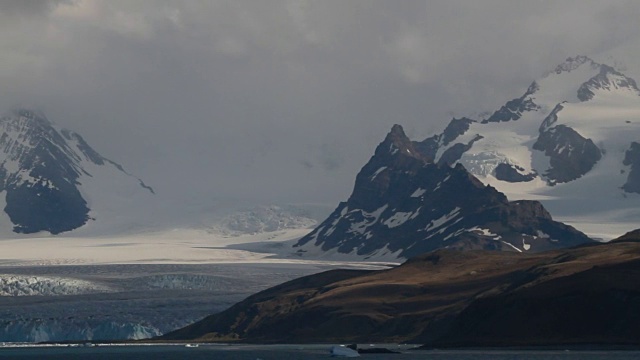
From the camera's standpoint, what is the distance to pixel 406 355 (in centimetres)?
19338

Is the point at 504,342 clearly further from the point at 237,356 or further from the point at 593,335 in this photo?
the point at 237,356

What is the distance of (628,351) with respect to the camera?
183750 mm

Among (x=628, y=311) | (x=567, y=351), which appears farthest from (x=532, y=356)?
(x=628, y=311)

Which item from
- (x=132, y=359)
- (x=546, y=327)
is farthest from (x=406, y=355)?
(x=132, y=359)

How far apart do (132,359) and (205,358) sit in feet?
28.3

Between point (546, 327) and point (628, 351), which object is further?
point (546, 327)

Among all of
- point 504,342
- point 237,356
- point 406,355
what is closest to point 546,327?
point 504,342

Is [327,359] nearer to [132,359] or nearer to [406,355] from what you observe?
[406,355]

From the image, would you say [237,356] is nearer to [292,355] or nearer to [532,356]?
[292,355]

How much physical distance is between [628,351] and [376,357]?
89.5 ft

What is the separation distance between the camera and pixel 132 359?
195 meters

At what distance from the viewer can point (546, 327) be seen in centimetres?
19938

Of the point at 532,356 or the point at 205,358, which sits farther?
the point at 205,358

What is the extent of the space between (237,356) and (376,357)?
17684 mm
